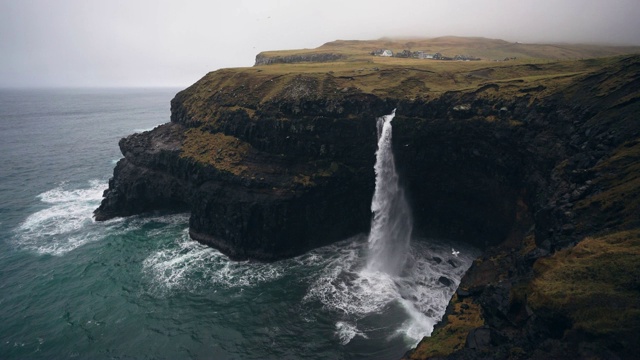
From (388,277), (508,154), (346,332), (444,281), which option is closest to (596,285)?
(346,332)

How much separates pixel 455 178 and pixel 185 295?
4114 centimetres

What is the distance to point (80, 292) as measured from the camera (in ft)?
142

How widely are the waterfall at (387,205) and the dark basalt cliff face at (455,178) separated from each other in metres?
1.61

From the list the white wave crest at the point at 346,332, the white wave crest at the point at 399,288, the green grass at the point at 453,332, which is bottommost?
the white wave crest at the point at 346,332

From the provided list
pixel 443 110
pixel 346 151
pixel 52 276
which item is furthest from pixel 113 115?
pixel 443 110

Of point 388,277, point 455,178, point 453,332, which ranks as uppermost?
point 455,178

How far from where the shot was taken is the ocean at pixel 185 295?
35156 mm

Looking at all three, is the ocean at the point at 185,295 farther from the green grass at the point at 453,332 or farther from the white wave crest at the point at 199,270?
the green grass at the point at 453,332

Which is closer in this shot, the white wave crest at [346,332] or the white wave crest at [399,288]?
the white wave crest at [346,332]

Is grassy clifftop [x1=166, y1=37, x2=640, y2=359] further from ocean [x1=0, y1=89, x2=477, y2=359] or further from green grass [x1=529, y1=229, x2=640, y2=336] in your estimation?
ocean [x1=0, y1=89, x2=477, y2=359]

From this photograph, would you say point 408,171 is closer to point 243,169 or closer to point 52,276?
point 243,169

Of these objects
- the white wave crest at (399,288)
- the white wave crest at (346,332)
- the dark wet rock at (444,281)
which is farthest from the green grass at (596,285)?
the dark wet rock at (444,281)

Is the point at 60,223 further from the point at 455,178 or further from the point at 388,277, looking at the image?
the point at 455,178

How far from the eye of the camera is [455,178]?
171 feet
